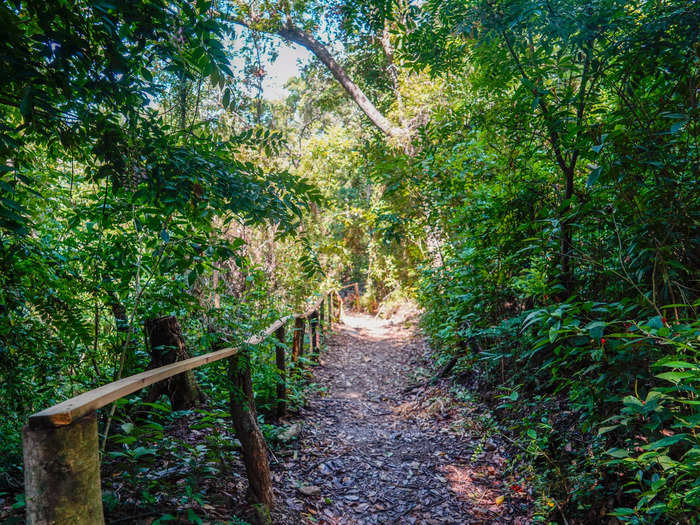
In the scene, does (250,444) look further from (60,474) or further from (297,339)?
(297,339)

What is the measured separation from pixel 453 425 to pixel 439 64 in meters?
4.30

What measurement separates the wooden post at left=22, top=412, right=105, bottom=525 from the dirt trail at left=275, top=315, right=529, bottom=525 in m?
2.10

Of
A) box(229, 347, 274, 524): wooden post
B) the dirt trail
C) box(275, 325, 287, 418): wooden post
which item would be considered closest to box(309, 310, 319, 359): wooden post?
the dirt trail

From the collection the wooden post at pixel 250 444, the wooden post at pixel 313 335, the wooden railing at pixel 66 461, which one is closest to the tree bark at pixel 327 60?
the wooden post at pixel 313 335

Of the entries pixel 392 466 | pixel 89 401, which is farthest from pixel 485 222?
pixel 89 401

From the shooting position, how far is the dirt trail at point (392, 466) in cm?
307

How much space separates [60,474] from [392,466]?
3370mm

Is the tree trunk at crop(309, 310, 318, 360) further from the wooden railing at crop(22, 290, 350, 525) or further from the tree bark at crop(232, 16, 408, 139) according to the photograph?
the wooden railing at crop(22, 290, 350, 525)

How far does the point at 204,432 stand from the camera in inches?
141

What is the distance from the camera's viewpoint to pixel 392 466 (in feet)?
12.7

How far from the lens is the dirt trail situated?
121 inches

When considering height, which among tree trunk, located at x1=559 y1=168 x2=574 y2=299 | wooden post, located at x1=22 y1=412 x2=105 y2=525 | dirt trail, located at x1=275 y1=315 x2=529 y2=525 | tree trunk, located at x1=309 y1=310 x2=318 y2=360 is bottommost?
dirt trail, located at x1=275 y1=315 x2=529 y2=525

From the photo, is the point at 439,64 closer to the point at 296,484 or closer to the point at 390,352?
the point at 296,484

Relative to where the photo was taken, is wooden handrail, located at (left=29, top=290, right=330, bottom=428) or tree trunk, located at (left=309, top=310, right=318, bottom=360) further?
tree trunk, located at (left=309, top=310, right=318, bottom=360)
